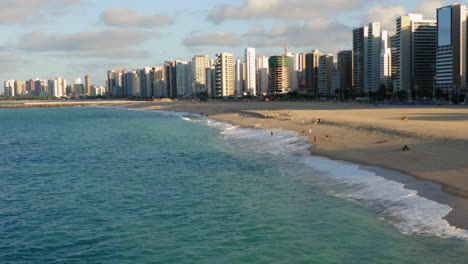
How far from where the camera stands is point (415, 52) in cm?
16075

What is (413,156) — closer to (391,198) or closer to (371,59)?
(391,198)

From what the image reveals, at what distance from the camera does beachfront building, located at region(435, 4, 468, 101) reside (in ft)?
453

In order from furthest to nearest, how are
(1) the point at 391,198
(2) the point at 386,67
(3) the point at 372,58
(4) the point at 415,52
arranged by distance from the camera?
(3) the point at 372,58
(2) the point at 386,67
(4) the point at 415,52
(1) the point at 391,198

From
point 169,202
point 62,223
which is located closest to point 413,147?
point 169,202

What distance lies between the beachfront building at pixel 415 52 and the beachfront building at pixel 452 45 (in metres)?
16.7

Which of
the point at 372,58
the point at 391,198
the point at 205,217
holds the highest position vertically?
the point at 372,58

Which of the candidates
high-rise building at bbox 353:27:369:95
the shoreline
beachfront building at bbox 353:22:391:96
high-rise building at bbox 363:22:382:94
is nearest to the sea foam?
the shoreline

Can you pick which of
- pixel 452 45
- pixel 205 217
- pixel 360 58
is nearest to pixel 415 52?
pixel 452 45

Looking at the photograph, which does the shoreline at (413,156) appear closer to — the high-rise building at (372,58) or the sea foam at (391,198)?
the sea foam at (391,198)

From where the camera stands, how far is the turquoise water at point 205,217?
11539 millimetres

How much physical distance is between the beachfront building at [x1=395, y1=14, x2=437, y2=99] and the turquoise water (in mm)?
148858

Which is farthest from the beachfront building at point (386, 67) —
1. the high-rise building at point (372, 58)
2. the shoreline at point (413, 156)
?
the shoreline at point (413, 156)

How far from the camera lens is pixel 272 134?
41.7m

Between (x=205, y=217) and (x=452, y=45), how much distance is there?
14754 centimetres
